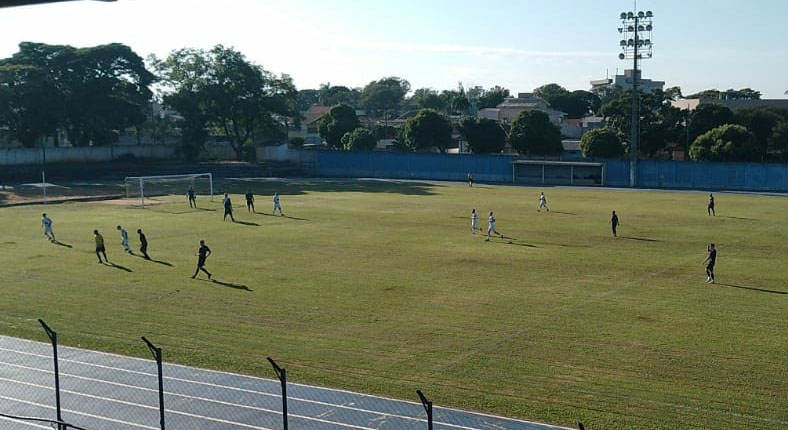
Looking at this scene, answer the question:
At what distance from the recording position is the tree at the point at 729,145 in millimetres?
69125

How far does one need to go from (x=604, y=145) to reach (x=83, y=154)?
54.3 meters

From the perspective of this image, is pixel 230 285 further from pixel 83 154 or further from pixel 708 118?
pixel 83 154

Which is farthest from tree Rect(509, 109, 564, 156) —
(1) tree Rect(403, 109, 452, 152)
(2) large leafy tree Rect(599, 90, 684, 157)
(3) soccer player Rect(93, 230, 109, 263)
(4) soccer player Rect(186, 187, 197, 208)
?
(3) soccer player Rect(93, 230, 109, 263)

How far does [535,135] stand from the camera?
83.6 metres

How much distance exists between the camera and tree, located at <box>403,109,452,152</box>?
91375mm

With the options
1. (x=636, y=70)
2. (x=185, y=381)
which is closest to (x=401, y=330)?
(x=185, y=381)

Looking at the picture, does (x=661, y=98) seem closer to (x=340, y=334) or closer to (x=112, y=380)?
(x=340, y=334)

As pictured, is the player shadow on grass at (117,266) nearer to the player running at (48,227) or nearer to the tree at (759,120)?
the player running at (48,227)

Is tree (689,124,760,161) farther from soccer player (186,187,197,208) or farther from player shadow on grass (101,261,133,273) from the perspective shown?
player shadow on grass (101,261,133,273)

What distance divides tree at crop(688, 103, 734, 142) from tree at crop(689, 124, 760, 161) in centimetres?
862

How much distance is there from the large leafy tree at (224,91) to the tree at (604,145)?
37.3 meters

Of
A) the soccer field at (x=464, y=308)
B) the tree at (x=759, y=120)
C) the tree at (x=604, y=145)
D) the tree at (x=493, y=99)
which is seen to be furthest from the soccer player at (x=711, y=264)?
the tree at (x=493, y=99)

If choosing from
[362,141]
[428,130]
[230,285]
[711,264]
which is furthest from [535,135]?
[230,285]

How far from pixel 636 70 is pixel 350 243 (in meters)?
45.1
